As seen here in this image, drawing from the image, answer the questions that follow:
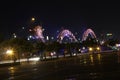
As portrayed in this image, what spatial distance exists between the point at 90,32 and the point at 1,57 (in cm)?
9505

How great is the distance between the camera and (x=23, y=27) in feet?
484

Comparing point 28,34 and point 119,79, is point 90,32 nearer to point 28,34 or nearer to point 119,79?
point 28,34

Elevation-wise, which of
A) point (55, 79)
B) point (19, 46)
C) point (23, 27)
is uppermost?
point (23, 27)

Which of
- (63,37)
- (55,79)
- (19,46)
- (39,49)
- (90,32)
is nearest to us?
(55,79)

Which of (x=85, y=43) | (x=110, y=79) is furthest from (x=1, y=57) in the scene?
(x=110, y=79)

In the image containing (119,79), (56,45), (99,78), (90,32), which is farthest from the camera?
(90,32)

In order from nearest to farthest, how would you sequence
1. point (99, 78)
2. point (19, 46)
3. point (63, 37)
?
point (99, 78), point (19, 46), point (63, 37)

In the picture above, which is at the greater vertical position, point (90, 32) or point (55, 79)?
point (90, 32)

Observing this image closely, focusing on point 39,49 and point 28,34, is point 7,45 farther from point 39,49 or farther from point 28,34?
point 28,34

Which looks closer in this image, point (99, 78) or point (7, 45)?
point (99, 78)

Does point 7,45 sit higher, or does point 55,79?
point 7,45

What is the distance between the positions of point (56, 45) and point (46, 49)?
588 cm

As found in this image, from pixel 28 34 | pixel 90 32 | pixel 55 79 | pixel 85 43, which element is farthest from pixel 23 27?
pixel 55 79

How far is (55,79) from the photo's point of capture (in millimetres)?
23391
